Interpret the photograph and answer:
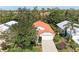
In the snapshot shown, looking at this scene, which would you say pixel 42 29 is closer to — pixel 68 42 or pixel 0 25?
pixel 68 42

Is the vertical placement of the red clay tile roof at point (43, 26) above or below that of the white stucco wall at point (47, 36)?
above

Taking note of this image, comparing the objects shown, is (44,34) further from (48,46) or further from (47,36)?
(48,46)

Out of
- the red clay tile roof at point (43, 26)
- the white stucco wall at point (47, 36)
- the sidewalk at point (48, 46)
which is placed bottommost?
the sidewalk at point (48, 46)

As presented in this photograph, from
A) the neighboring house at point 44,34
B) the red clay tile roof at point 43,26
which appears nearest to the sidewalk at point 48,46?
the neighboring house at point 44,34

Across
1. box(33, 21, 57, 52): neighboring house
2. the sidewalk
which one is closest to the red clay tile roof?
box(33, 21, 57, 52): neighboring house

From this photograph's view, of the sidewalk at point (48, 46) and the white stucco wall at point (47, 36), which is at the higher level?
the white stucco wall at point (47, 36)

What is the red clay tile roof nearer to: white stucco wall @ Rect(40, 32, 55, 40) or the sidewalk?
white stucco wall @ Rect(40, 32, 55, 40)

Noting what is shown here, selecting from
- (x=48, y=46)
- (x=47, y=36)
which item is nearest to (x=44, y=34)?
(x=47, y=36)

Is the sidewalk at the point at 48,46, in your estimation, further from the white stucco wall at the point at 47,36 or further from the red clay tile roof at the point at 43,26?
the red clay tile roof at the point at 43,26

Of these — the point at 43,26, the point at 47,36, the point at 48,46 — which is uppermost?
the point at 43,26

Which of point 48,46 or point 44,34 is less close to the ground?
point 44,34
